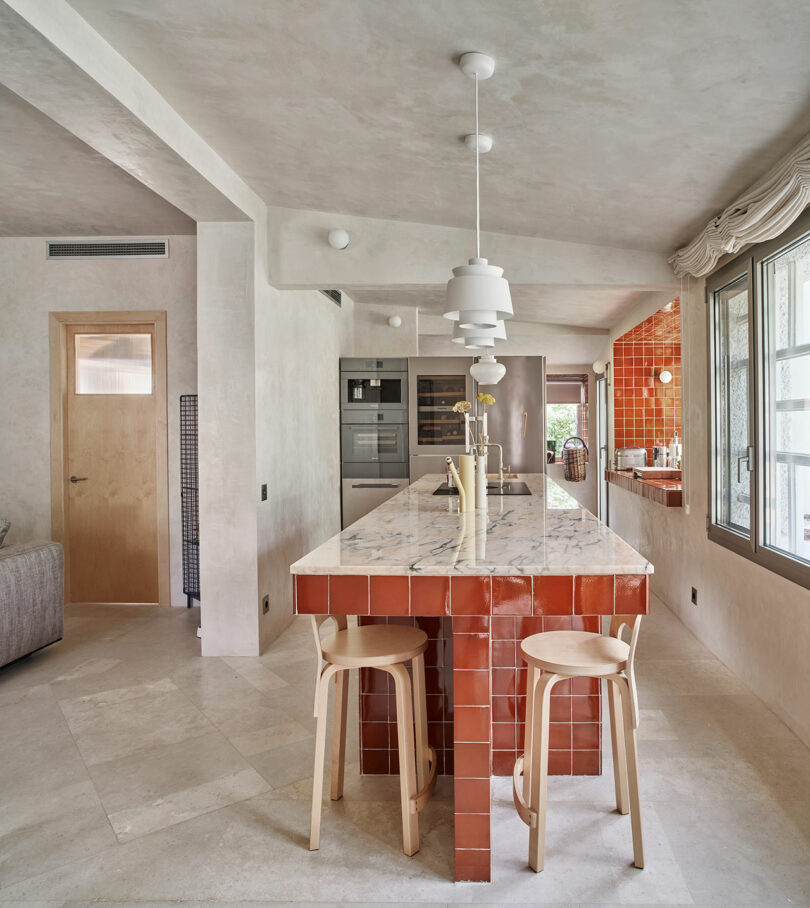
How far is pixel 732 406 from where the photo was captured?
11.8 feet

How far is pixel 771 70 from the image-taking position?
201cm

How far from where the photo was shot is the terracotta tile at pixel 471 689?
6.13 ft

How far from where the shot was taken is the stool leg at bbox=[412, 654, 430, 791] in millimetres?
2172

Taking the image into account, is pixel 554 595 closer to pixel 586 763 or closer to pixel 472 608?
pixel 472 608

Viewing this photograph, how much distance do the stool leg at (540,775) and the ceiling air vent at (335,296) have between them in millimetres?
4279

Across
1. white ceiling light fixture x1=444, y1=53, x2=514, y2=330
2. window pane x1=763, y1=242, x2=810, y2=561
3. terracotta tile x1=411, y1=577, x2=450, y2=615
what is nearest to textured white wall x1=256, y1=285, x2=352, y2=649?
white ceiling light fixture x1=444, y1=53, x2=514, y2=330

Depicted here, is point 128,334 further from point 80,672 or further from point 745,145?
point 745,145

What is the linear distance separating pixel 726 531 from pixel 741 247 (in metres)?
1.47

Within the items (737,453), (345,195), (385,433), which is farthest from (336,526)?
(737,453)

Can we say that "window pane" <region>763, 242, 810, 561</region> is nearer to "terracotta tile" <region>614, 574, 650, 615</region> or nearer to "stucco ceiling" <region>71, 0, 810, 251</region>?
"stucco ceiling" <region>71, 0, 810, 251</region>

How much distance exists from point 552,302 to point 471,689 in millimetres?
5350

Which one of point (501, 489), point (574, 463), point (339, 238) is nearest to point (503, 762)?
point (501, 489)

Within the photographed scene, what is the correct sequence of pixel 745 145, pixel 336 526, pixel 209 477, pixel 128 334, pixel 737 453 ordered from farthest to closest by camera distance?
pixel 336 526 → pixel 128 334 → pixel 209 477 → pixel 737 453 → pixel 745 145

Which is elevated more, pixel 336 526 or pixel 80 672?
pixel 336 526
